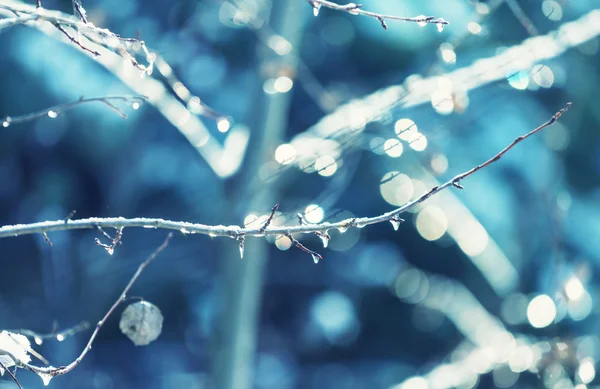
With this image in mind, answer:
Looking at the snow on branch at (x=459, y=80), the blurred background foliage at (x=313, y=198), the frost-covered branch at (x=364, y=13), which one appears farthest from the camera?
the blurred background foliage at (x=313, y=198)

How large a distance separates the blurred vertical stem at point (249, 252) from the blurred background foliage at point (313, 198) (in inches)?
64.3

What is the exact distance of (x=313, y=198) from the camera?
473 centimetres

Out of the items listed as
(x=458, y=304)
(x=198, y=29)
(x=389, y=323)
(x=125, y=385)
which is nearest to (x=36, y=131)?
(x=198, y=29)

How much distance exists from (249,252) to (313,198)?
182 cm

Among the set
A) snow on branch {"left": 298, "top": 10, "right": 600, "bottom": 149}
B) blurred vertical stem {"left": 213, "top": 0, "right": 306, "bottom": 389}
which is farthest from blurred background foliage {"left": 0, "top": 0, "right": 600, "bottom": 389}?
blurred vertical stem {"left": 213, "top": 0, "right": 306, "bottom": 389}

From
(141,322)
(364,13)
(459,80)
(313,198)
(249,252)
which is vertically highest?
(313,198)

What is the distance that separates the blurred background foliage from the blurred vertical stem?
64.3 inches

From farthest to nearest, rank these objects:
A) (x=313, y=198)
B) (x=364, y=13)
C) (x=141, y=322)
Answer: (x=313, y=198) → (x=141, y=322) → (x=364, y=13)

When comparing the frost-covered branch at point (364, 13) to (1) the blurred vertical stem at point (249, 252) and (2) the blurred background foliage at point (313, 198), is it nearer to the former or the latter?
(1) the blurred vertical stem at point (249, 252)

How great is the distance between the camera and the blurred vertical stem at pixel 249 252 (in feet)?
9.53

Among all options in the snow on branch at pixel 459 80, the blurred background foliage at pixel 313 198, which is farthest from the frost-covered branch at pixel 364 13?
the blurred background foliage at pixel 313 198

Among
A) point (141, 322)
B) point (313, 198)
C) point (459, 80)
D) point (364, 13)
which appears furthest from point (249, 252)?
point (313, 198)

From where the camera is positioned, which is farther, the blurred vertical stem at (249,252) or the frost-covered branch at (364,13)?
the blurred vertical stem at (249,252)

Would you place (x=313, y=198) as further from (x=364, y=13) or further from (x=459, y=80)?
(x=364, y=13)
